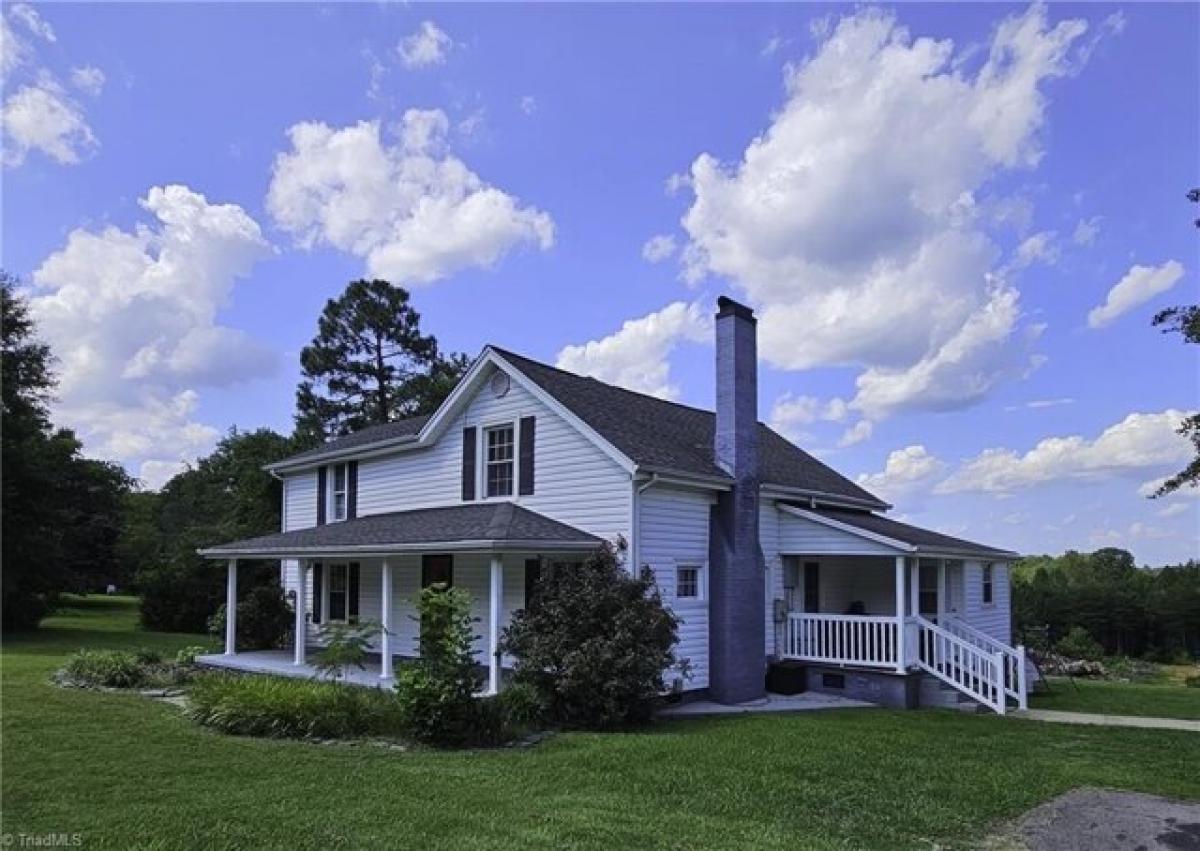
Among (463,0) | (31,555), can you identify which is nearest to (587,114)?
(463,0)

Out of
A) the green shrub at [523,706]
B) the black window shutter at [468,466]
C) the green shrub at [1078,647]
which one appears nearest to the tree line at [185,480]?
the black window shutter at [468,466]

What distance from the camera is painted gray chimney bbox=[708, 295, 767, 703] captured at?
15.1m

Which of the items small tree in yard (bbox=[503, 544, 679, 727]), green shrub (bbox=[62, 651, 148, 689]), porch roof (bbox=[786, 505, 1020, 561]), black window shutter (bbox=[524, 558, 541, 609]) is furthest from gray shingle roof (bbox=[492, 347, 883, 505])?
green shrub (bbox=[62, 651, 148, 689])

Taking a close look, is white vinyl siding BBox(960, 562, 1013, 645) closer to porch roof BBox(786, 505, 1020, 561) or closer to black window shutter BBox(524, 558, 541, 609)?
porch roof BBox(786, 505, 1020, 561)

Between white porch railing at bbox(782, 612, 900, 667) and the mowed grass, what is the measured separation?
2.85 metres

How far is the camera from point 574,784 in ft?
26.9

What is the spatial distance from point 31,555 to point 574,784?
24760mm

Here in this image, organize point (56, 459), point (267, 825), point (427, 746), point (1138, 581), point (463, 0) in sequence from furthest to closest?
1. point (1138, 581)
2. point (56, 459)
3. point (463, 0)
4. point (427, 746)
5. point (267, 825)

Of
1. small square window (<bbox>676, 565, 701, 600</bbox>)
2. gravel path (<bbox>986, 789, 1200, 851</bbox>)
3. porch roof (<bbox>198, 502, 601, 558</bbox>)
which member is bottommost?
gravel path (<bbox>986, 789, 1200, 851</bbox>)

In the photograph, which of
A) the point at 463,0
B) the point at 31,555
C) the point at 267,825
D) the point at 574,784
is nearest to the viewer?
the point at 267,825

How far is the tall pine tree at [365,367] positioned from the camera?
40438mm

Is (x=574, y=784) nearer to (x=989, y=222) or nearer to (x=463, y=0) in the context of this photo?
(x=463, y=0)

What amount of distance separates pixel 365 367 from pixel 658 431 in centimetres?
2715

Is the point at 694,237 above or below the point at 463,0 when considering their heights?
below
